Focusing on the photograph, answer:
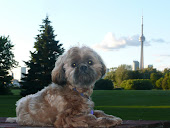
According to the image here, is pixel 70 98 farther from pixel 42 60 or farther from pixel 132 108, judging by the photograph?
pixel 42 60

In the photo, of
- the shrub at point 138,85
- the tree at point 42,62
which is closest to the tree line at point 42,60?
the tree at point 42,62

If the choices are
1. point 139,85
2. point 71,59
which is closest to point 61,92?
point 71,59

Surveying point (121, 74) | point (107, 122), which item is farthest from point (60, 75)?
point (121, 74)

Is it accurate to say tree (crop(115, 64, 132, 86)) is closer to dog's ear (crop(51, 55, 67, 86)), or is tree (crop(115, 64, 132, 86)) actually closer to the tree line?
the tree line

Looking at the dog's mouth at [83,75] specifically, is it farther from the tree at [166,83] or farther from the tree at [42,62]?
the tree at [166,83]

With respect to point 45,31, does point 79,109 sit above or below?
below

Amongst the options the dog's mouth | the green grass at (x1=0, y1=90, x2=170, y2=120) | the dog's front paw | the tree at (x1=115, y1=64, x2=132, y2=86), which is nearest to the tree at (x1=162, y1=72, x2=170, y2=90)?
the tree at (x1=115, y1=64, x2=132, y2=86)

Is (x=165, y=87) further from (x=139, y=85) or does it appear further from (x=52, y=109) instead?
(x=52, y=109)
